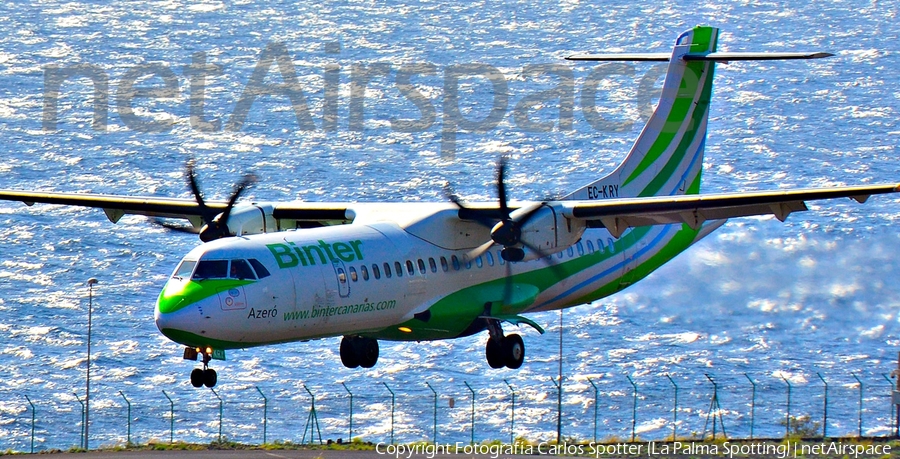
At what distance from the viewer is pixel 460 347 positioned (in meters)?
100

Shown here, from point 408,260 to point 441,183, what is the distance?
77366 mm

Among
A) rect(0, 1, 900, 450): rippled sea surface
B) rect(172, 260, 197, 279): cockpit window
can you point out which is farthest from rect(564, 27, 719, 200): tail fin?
rect(0, 1, 900, 450): rippled sea surface

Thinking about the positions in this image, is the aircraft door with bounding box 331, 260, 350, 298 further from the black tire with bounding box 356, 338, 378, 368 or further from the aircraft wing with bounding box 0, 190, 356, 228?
the aircraft wing with bounding box 0, 190, 356, 228

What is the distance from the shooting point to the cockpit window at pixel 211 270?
33906 millimetres

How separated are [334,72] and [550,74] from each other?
22718 millimetres

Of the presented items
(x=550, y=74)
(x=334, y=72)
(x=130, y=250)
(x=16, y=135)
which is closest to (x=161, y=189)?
(x=130, y=250)

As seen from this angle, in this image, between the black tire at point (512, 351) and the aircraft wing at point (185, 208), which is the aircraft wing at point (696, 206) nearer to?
the black tire at point (512, 351)

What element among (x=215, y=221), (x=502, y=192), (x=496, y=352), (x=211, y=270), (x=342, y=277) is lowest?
(x=496, y=352)

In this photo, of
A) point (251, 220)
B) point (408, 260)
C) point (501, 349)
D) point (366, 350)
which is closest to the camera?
point (408, 260)

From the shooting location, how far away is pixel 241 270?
1355 inches

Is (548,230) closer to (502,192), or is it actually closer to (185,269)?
(502,192)

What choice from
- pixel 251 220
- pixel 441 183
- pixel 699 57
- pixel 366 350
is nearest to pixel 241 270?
pixel 251 220

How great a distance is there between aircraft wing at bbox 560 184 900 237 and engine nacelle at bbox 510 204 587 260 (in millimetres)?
375

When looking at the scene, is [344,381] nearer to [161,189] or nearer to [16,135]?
[161,189]
